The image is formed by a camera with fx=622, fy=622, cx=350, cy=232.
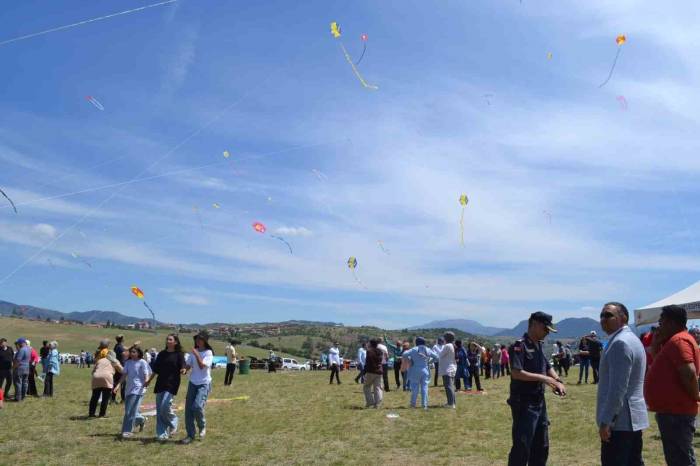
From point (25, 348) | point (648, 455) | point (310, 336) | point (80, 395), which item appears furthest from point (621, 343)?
point (310, 336)

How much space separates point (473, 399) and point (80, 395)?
12.2m

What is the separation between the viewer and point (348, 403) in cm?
1667

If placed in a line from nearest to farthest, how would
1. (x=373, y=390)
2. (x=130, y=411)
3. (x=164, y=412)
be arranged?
(x=164, y=412)
(x=130, y=411)
(x=373, y=390)

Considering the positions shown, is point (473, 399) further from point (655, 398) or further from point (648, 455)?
point (655, 398)

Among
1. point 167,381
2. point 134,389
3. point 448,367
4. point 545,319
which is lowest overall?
point 134,389

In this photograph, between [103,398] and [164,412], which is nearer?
[164,412]

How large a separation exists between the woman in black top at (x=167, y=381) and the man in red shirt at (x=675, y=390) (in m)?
7.52

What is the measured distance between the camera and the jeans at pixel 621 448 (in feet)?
16.7

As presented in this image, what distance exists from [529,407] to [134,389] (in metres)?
7.60

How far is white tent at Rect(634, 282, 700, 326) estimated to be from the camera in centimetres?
1633

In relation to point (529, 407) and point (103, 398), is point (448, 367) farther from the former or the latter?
point (529, 407)

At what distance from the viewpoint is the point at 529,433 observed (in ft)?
19.8

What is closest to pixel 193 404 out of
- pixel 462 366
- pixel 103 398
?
pixel 103 398

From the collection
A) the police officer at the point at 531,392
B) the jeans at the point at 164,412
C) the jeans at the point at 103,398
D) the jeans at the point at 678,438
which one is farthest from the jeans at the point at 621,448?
the jeans at the point at 103,398
